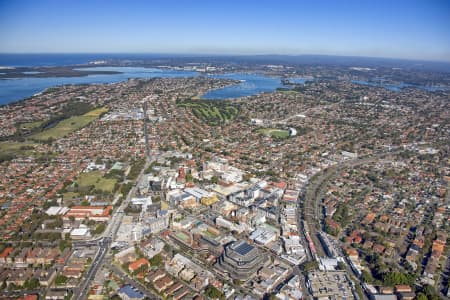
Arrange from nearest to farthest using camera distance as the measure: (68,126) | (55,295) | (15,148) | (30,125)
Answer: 1. (55,295)
2. (15,148)
3. (30,125)
4. (68,126)

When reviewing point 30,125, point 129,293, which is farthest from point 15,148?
point 129,293

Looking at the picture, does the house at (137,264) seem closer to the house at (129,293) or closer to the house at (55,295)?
the house at (129,293)

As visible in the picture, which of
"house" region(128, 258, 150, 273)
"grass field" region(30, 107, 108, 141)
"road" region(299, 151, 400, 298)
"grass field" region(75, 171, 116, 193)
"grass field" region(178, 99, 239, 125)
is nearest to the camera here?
"house" region(128, 258, 150, 273)

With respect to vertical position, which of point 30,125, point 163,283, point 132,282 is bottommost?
point 132,282

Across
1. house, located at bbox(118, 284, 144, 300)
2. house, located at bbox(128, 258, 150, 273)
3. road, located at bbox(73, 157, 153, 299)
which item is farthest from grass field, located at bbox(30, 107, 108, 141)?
house, located at bbox(118, 284, 144, 300)

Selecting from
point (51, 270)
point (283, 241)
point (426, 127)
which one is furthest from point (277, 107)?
point (51, 270)

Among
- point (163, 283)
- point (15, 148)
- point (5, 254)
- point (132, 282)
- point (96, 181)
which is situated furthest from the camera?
point (15, 148)

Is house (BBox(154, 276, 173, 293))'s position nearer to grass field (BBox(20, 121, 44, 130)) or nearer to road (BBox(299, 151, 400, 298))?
road (BBox(299, 151, 400, 298))

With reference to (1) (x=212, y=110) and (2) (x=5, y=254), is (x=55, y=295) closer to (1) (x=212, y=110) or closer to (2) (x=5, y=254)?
(2) (x=5, y=254)
